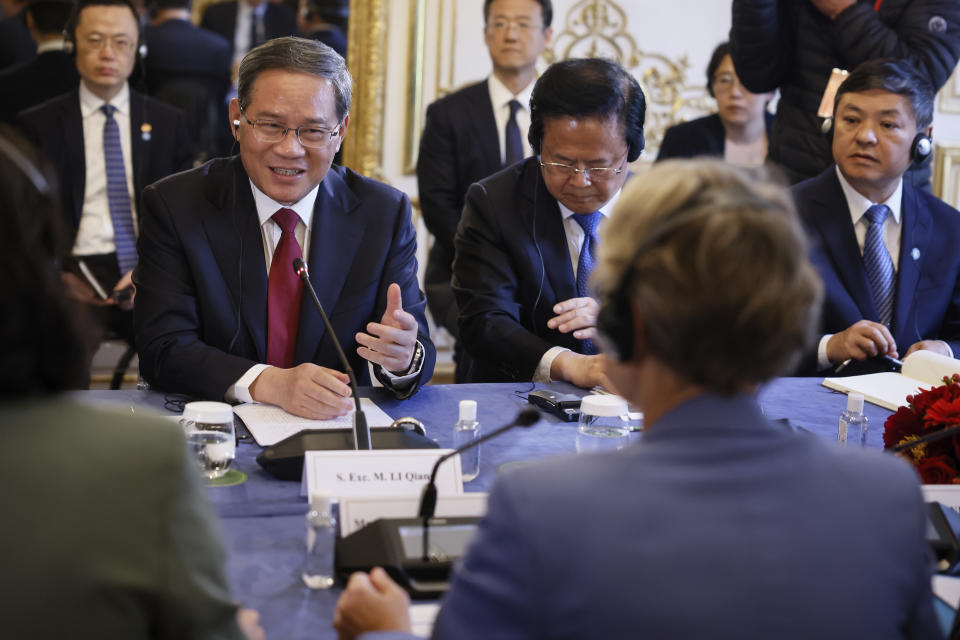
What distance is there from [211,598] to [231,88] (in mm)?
4675

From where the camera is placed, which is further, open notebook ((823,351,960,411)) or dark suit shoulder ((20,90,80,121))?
dark suit shoulder ((20,90,80,121))

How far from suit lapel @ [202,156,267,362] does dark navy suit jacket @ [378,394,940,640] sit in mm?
1457

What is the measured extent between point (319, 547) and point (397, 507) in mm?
135

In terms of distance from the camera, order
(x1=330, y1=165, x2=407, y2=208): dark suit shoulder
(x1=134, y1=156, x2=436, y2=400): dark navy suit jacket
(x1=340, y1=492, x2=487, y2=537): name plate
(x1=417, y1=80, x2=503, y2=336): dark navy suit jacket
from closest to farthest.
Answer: (x1=340, y1=492, x2=487, y2=537): name plate
(x1=134, y1=156, x2=436, y2=400): dark navy suit jacket
(x1=330, y1=165, x2=407, y2=208): dark suit shoulder
(x1=417, y1=80, x2=503, y2=336): dark navy suit jacket

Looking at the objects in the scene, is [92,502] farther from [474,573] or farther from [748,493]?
[748,493]

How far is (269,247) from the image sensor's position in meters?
2.40

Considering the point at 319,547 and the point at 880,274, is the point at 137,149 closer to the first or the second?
the point at 880,274

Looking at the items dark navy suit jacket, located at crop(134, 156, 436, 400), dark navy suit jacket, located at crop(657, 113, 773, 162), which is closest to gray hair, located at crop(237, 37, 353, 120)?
dark navy suit jacket, located at crop(134, 156, 436, 400)

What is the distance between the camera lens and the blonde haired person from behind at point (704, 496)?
895mm

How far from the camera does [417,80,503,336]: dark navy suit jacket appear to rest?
4125mm

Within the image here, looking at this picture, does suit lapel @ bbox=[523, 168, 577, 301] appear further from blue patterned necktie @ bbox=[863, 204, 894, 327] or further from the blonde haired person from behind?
the blonde haired person from behind

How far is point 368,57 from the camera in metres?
4.97

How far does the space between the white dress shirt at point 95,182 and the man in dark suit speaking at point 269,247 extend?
1694mm

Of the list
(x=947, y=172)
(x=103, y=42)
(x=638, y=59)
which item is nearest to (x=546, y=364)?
(x=103, y=42)
